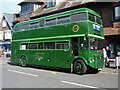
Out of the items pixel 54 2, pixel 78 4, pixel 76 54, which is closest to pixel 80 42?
pixel 76 54

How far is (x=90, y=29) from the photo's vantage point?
423 inches

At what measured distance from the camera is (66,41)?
11.7 m

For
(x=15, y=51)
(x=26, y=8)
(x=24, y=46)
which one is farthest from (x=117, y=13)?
(x=26, y=8)

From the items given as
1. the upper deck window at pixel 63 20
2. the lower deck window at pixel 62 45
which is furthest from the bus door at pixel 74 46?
the upper deck window at pixel 63 20

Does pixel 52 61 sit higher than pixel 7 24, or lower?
lower

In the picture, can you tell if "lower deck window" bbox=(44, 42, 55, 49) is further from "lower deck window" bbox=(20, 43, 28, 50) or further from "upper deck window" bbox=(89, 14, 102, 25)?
"upper deck window" bbox=(89, 14, 102, 25)

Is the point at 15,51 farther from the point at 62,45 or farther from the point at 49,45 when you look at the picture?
the point at 62,45

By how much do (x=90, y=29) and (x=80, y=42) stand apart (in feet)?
3.49

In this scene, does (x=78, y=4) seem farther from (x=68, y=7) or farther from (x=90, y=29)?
(x=90, y=29)

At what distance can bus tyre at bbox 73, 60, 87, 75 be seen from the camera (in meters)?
10.7

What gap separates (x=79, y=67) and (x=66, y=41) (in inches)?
80.5

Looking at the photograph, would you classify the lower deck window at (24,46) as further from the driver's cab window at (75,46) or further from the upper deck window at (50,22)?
the driver's cab window at (75,46)

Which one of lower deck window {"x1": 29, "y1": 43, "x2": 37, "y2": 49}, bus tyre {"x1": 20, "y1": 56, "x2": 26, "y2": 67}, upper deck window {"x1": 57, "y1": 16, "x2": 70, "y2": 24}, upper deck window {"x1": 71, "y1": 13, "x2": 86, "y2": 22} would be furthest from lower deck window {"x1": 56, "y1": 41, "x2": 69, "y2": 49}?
bus tyre {"x1": 20, "y1": 56, "x2": 26, "y2": 67}

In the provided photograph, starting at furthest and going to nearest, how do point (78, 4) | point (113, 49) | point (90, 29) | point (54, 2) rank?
1. point (54, 2)
2. point (78, 4)
3. point (113, 49)
4. point (90, 29)
